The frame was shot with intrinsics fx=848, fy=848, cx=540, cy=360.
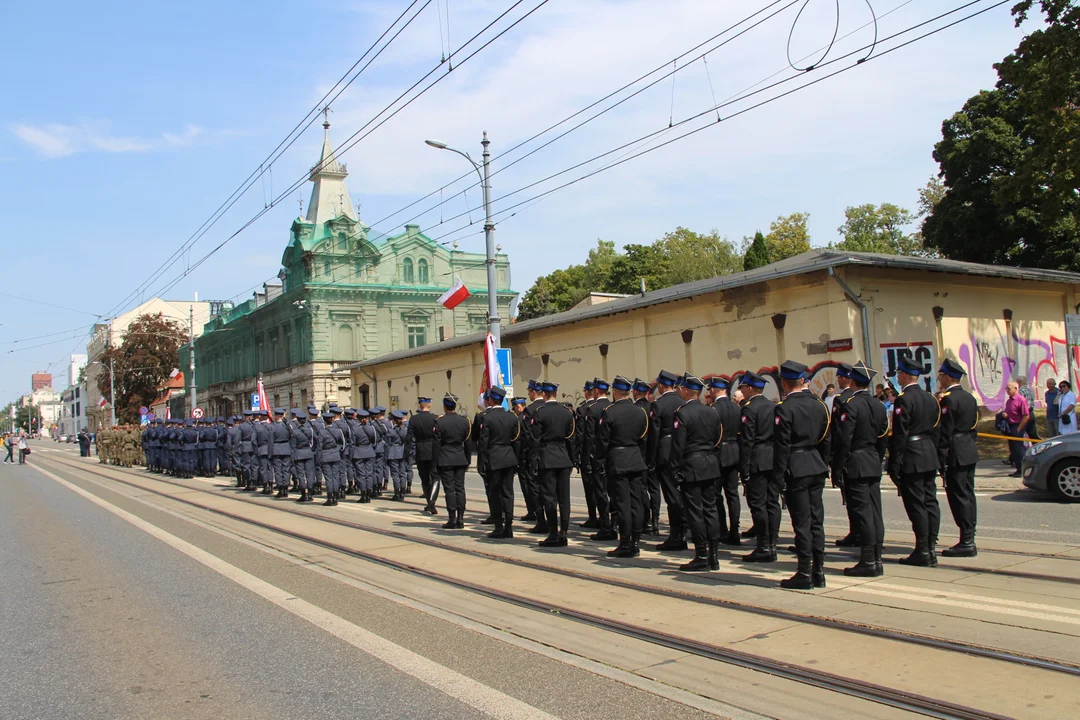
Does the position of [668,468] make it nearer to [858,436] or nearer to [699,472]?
[699,472]

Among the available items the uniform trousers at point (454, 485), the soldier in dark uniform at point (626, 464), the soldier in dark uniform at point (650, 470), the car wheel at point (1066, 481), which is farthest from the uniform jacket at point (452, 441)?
the car wheel at point (1066, 481)

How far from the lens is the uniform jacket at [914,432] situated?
25.5 feet

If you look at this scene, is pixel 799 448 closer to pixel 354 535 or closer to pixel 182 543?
pixel 354 535

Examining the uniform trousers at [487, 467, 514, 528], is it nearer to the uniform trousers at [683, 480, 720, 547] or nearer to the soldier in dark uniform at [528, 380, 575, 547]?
the soldier in dark uniform at [528, 380, 575, 547]

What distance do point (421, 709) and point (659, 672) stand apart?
1.47 meters

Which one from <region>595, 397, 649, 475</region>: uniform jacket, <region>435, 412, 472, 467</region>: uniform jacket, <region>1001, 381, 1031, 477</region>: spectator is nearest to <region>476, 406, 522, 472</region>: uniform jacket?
<region>435, 412, 472, 467</region>: uniform jacket

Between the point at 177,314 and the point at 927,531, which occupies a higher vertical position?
the point at 177,314

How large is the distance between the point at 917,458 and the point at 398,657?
16.4ft

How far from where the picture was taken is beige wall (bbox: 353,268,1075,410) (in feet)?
65.5

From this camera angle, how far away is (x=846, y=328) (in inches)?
765

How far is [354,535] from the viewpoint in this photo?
11.6 meters

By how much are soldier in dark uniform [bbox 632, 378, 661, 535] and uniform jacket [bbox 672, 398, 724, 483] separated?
120 cm

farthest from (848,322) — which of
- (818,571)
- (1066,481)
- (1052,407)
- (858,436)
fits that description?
(818,571)

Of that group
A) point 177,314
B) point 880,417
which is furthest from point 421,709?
point 177,314
